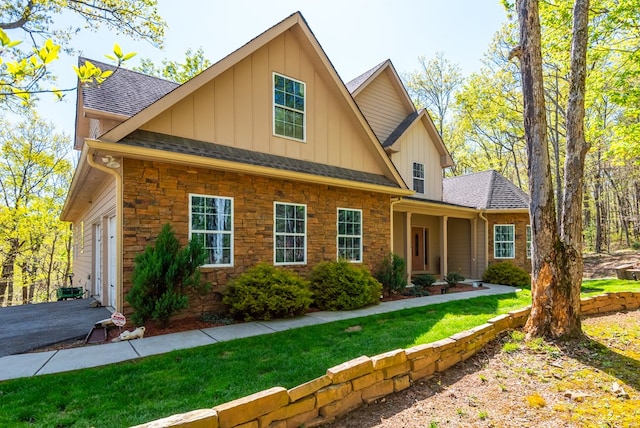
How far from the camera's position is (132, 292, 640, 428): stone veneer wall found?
244 centimetres

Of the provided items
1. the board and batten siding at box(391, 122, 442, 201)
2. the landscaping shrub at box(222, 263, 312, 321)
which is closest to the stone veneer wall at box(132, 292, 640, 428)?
the landscaping shrub at box(222, 263, 312, 321)

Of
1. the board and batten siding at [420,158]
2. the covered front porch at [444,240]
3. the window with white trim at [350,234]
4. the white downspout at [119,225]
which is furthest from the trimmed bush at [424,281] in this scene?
the white downspout at [119,225]

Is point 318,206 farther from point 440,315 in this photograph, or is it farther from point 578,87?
point 578,87

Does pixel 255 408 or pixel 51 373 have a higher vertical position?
pixel 255 408

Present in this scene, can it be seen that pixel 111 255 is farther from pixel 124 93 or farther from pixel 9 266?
pixel 9 266

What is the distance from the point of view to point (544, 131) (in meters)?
5.21

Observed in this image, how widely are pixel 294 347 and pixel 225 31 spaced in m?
13.3

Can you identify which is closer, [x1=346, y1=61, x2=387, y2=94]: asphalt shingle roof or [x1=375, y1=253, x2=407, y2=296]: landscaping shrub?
[x1=375, y1=253, x2=407, y2=296]: landscaping shrub

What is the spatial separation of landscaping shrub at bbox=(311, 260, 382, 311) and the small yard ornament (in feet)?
11.6

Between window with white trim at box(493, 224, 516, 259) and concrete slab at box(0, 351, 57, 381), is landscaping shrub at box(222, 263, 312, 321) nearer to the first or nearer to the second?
concrete slab at box(0, 351, 57, 381)

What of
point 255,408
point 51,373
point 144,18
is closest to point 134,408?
point 255,408

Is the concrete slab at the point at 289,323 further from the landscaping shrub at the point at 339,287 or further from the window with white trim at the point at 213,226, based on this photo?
the window with white trim at the point at 213,226

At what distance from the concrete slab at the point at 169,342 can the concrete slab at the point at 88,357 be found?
122mm

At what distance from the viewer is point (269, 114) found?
26.0 ft
